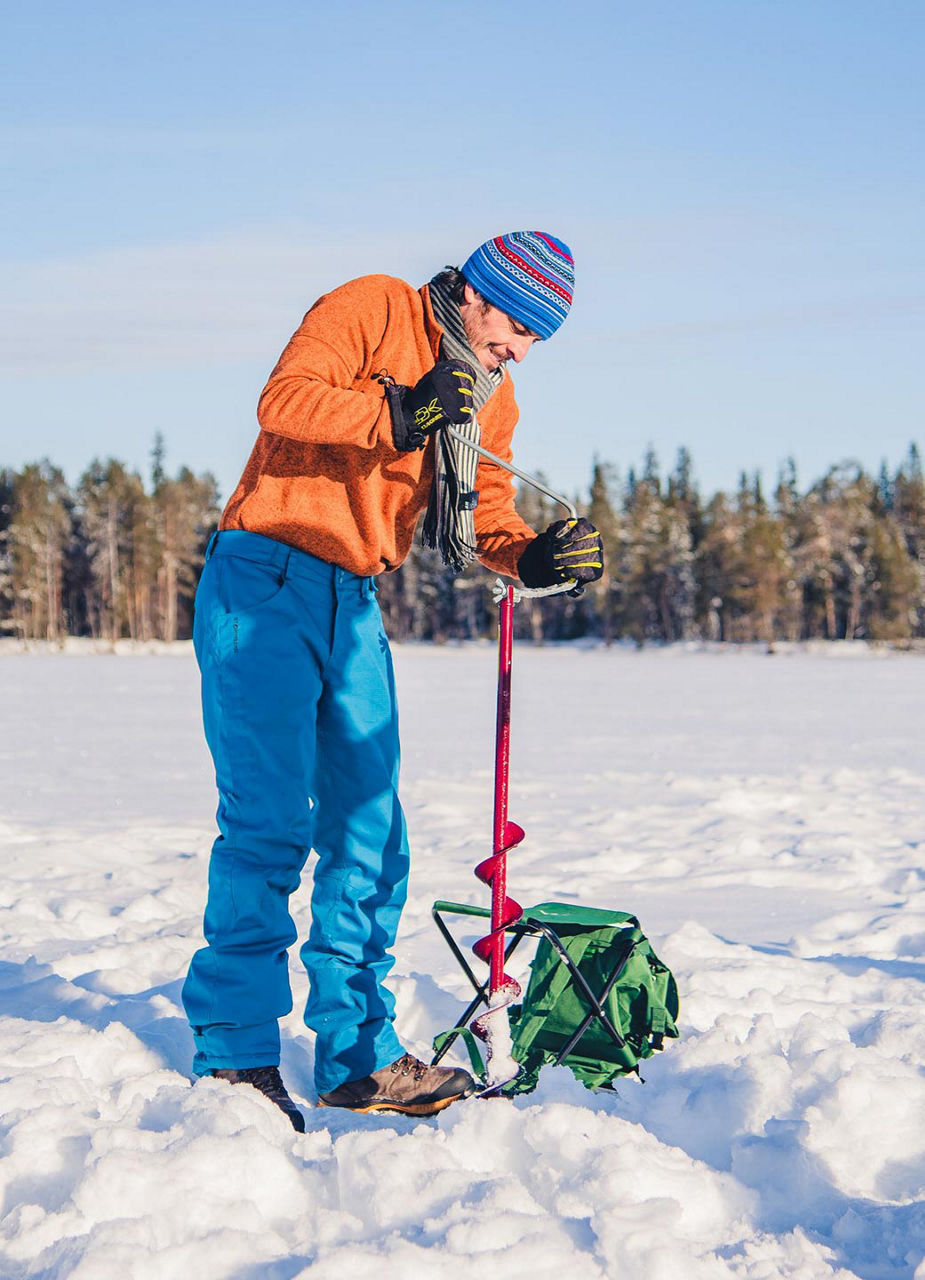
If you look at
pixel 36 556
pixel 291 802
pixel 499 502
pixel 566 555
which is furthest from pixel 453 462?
pixel 36 556

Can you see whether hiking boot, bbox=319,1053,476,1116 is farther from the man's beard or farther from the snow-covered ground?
the man's beard

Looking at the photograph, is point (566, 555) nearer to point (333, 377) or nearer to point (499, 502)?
point (499, 502)

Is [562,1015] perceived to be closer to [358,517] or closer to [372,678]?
[372,678]

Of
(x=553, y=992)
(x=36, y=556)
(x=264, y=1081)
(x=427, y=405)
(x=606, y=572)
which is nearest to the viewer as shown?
(x=427, y=405)

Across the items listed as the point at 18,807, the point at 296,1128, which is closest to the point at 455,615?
the point at 18,807

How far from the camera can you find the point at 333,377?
2465 mm

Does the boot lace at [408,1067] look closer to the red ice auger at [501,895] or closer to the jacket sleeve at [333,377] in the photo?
the red ice auger at [501,895]

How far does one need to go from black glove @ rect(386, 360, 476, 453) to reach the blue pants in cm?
43

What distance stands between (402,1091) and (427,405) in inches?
60.3

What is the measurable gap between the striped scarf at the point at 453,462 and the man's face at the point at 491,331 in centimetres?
3

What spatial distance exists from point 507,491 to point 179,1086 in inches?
66.2

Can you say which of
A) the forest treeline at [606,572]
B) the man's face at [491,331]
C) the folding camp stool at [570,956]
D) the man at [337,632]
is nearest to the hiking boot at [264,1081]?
the man at [337,632]

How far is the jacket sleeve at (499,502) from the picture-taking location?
116 inches

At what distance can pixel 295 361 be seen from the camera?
2.43 metres
